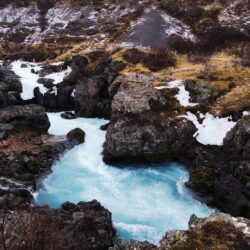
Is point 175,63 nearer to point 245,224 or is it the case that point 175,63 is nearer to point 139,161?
point 139,161

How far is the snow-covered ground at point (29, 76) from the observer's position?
231 feet

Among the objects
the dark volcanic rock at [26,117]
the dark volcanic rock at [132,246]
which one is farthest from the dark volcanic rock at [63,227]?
the dark volcanic rock at [26,117]

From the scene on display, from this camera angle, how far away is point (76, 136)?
53.5 meters

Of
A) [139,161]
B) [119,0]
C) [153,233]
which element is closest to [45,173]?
[139,161]

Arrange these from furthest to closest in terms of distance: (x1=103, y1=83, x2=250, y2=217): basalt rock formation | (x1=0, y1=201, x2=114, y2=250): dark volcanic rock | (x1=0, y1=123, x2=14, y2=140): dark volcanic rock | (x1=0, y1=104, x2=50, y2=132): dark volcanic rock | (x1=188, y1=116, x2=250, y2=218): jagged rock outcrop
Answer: (x1=0, y1=104, x2=50, y2=132): dark volcanic rock
(x1=0, y1=123, x2=14, y2=140): dark volcanic rock
(x1=103, y1=83, x2=250, y2=217): basalt rock formation
(x1=188, y1=116, x2=250, y2=218): jagged rock outcrop
(x1=0, y1=201, x2=114, y2=250): dark volcanic rock

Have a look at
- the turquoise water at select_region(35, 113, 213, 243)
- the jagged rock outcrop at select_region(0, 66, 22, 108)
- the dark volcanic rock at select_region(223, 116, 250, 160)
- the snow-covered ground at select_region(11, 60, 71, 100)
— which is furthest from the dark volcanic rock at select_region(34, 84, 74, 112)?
the dark volcanic rock at select_region(223, 116, 250, 160)

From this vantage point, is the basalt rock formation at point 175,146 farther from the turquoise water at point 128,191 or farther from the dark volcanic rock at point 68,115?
the dark volcanic rock at point 68,115

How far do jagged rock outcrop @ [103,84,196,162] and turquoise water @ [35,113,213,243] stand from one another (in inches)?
57.9

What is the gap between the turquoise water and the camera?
121 ft

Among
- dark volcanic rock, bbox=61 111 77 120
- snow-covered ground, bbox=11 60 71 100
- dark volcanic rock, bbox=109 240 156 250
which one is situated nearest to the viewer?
dark volcanic rock, bbox=109 240 156 250

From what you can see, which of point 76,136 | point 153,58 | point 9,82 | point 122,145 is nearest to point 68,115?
point 76,136

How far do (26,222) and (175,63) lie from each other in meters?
51.2

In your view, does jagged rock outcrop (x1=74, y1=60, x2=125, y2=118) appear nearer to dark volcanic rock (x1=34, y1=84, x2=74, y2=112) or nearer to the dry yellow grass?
dark volcanic rock (x1=34, y1=84, x2=74, y2=112)

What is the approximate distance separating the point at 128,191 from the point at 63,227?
12.2 m
